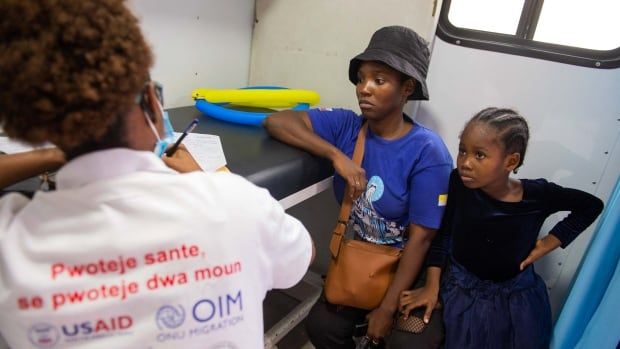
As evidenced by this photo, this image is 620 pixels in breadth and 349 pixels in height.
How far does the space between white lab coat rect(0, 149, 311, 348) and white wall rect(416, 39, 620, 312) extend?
1.21 m

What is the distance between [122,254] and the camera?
19.6 inches

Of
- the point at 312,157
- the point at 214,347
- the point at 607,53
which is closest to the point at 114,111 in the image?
the point at 214,347

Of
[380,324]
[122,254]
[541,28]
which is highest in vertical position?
[541,28]

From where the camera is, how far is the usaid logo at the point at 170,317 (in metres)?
0.54

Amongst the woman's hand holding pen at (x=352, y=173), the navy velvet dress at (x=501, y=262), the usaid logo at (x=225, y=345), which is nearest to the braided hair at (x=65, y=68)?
the usaid logo at (x=225, y=345)

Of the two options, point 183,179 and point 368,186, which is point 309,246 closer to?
point 183,179

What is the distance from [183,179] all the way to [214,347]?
258 mm

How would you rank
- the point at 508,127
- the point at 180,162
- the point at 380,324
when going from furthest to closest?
the point at 380,324
the point at 508,127
the point at 180,162

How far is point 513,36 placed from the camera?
143cm

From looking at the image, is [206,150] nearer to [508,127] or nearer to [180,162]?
[180,162]

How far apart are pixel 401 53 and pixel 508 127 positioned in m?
0.36

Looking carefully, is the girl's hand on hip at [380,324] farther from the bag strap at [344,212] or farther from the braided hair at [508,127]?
the braided hair at [508,127]

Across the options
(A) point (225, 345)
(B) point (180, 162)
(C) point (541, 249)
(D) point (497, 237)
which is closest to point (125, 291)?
(A) point (225, 345)

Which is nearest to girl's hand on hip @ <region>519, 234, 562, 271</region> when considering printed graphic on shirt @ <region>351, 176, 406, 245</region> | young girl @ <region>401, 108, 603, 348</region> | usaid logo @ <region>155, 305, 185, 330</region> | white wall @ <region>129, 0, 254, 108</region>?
young girl @ <region>401, 108, 603, 348</region>
